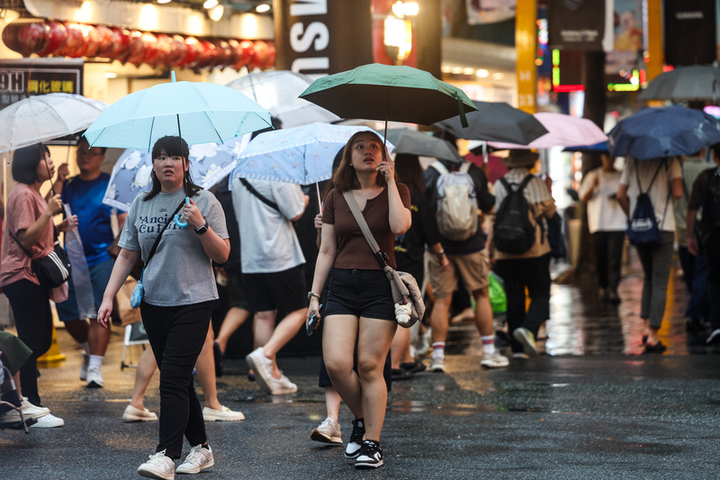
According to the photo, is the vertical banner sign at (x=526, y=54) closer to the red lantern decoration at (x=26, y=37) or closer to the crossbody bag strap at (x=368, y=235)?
the red lantern decoration at (x=26, y=37)

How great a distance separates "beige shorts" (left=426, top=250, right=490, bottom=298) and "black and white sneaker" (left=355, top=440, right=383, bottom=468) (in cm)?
383

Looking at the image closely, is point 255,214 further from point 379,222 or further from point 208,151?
point 379,222

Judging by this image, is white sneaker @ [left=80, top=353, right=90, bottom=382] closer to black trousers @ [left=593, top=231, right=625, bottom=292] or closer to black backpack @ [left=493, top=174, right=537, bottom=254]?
black backpack @ [left=493, top=174, right=537, bottom=254]

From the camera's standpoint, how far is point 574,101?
3925cm

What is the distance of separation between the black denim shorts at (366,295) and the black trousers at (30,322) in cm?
262

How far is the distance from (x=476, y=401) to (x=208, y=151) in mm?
2716

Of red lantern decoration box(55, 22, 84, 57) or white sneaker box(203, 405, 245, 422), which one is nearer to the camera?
white sneaker box(203, 405, 245, 422)

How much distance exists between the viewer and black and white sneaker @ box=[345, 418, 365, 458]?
623cm

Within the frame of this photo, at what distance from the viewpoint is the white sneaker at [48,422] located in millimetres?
7324

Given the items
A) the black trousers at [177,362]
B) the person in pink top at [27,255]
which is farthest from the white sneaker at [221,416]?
the black trousers at [177,362]

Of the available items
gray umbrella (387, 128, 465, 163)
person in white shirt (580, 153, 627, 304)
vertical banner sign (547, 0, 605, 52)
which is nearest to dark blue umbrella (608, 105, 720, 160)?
gray umbrella (387, 128, 465, 163)

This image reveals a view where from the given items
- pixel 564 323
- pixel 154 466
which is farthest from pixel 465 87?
pixel 154 466

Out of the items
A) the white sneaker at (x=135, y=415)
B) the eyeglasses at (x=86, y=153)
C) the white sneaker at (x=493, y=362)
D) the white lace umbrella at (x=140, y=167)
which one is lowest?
the white sneaker at (x=493, y=362)

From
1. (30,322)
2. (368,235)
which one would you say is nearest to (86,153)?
(30,322)
